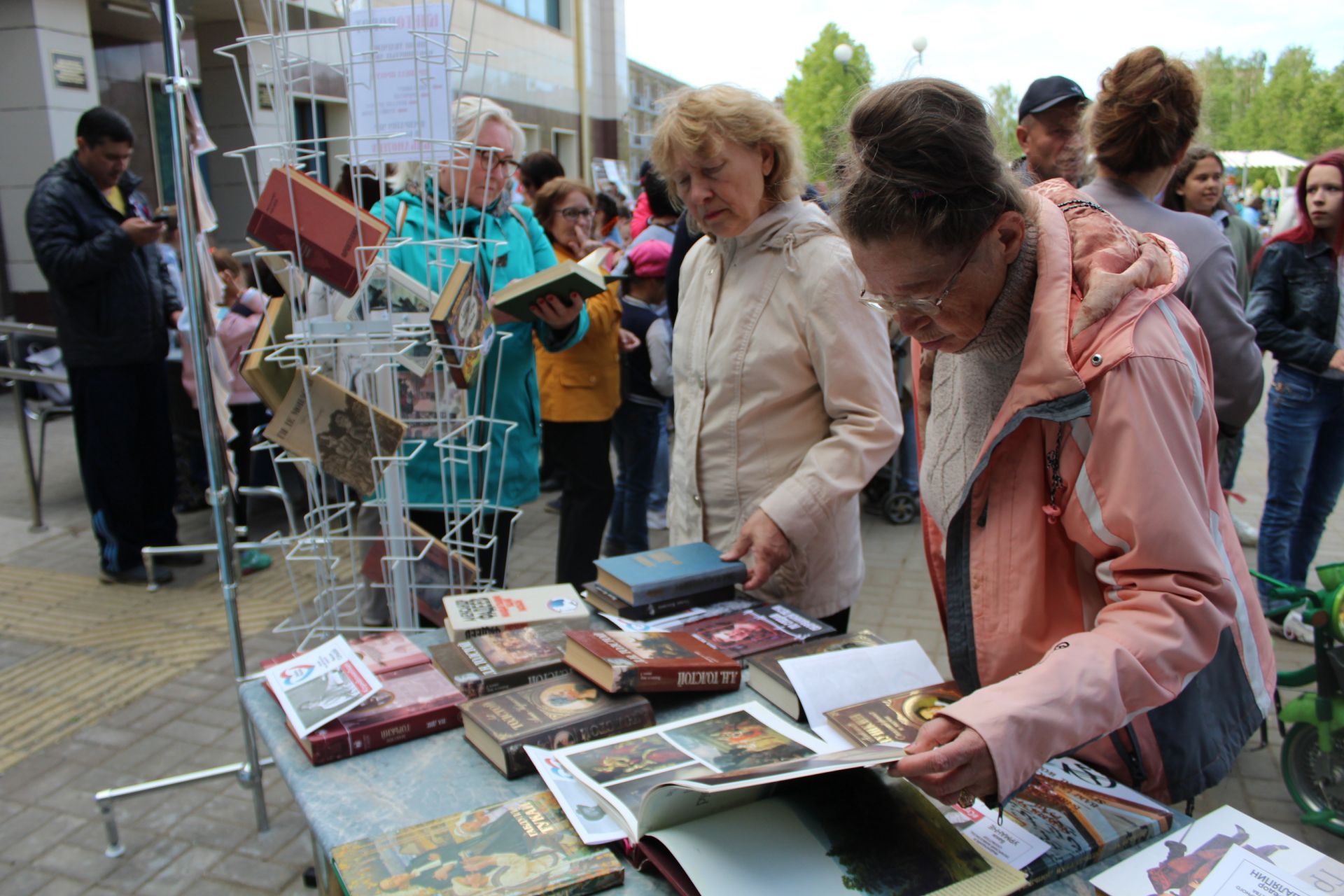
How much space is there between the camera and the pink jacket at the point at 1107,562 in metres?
1.02

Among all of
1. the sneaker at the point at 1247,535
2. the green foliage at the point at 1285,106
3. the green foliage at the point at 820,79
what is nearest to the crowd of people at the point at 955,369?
the sneaker at the point at 1247,535

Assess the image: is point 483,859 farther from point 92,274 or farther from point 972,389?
point 92,274

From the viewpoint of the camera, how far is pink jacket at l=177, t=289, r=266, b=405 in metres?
4.73

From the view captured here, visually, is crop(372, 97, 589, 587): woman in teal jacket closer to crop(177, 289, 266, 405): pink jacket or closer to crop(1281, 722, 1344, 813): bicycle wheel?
crop(177, 289, 266, 405): pink jacket

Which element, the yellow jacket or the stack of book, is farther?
the yellow jacket

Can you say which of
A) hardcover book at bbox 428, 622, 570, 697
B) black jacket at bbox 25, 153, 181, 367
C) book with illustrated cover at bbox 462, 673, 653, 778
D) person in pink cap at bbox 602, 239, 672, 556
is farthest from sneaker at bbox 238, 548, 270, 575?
book with illustrated cover at bbox 462, 673, 653, 778

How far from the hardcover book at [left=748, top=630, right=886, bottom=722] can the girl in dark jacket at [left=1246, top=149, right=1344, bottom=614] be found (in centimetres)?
286

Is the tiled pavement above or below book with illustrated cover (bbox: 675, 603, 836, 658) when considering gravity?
below

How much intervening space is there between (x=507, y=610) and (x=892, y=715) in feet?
2.62

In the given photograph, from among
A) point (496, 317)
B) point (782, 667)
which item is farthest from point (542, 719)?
point (496, 317)

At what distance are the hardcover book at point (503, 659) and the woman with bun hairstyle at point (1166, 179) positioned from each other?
64.9 inches

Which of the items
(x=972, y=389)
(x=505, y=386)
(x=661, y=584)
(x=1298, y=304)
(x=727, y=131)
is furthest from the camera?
(x=1298, y=304)

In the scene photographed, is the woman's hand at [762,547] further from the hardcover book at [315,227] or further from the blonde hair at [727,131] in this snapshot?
the hardcover book at [315,227]

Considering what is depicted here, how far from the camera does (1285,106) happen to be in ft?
112
